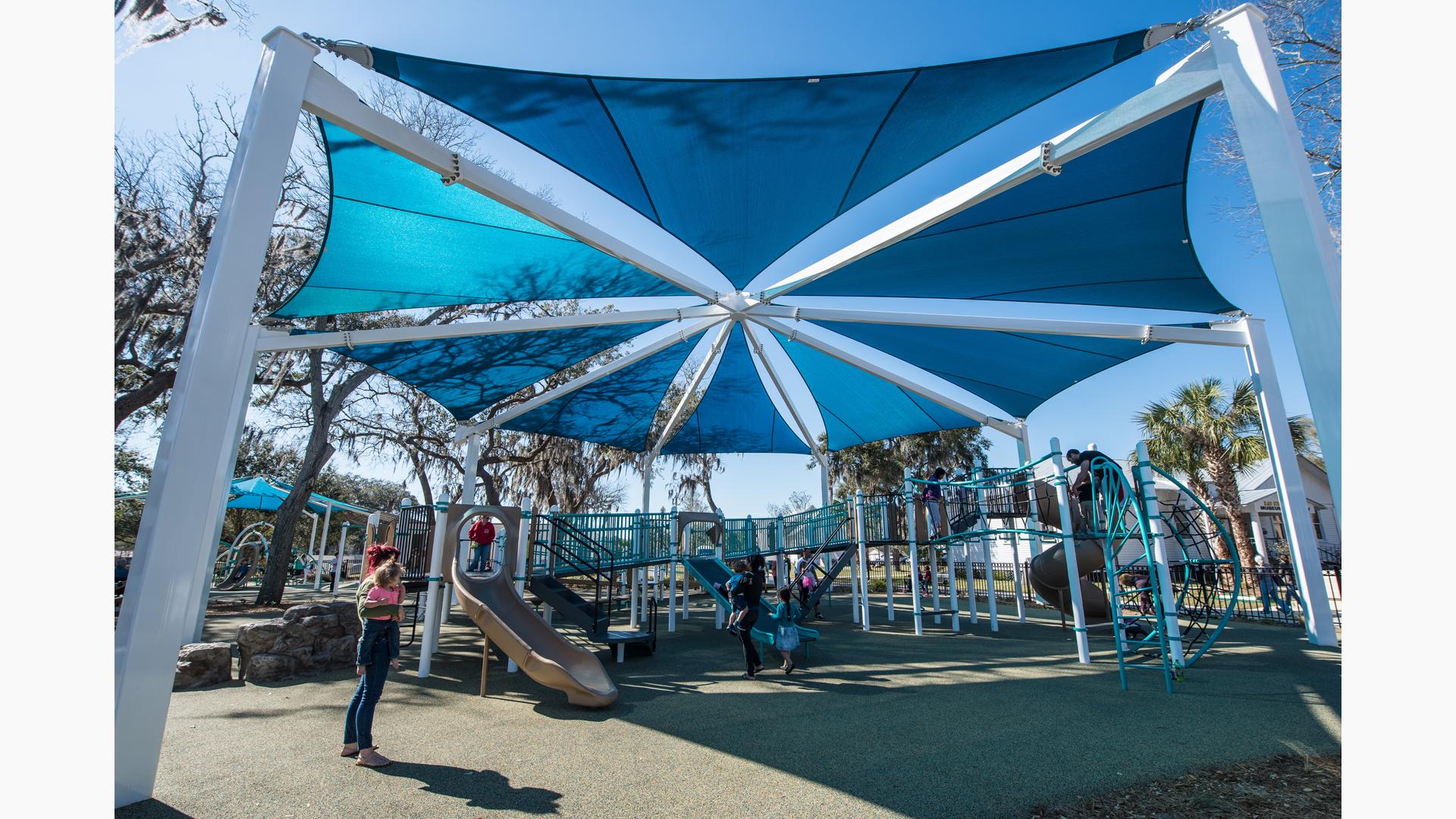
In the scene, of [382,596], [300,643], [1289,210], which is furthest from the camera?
[300,643]

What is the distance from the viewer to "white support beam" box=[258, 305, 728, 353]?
28.9 ft

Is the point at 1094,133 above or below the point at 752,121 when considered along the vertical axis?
below

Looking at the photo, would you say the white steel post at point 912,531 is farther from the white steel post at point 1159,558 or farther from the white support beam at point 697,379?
the white steel post at point 1159,558

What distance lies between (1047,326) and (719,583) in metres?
7.76

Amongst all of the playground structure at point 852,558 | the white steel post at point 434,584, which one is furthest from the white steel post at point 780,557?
the white steel post at point 434,584

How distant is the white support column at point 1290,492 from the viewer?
8156mm

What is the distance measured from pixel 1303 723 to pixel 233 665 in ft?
41.3

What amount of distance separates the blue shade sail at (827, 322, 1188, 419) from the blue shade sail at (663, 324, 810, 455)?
339 centimetres

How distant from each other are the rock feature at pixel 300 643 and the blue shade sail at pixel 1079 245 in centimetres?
862

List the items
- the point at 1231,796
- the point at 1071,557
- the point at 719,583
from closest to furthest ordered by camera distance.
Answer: the point at 1231,796 → the point at 1071,557 → the point at 719,583

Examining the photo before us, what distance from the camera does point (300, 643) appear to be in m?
8.44

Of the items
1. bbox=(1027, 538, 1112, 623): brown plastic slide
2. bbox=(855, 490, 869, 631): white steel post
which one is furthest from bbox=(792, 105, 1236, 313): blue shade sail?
bbox=(1027, 538, 1112, 623): brown plastic slide

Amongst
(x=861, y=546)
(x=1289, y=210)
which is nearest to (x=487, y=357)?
(x=861, y=546)

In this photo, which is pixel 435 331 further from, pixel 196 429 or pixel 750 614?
pixel 750 614
